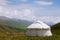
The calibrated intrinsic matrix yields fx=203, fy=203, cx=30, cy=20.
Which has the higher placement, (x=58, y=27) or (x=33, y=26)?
(x=58, y=27)

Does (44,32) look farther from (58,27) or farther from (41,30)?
(58,27)

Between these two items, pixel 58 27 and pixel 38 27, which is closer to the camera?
pixel 38 27

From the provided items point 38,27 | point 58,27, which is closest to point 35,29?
point 38,27

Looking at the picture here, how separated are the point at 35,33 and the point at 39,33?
35.4 inches

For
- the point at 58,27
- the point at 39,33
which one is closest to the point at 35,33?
the point at 39,33

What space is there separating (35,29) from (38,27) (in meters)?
0.83

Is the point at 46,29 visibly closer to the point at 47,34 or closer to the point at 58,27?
the point at 47,34

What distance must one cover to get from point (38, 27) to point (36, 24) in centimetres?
146

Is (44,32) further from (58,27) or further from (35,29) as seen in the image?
(58,27)

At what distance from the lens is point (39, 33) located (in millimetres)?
45562

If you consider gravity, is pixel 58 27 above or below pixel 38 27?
above

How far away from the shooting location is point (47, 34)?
152ft

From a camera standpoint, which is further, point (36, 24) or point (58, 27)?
point (58, 27)

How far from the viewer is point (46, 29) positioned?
46125mm
